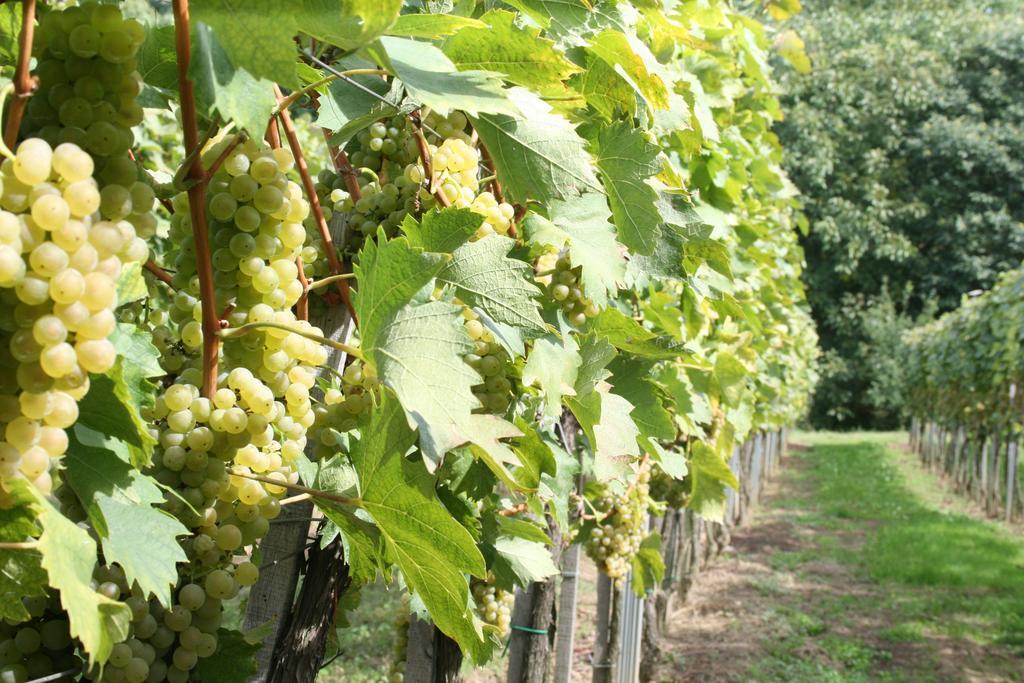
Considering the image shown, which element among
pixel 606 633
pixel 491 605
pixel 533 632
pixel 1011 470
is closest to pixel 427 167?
pixel 491 605

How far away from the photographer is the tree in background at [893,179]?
2745 centimetres

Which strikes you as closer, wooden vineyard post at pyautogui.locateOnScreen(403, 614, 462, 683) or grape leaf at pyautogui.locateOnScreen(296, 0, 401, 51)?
grape leaf at pyautogui.locateOnScreen(296, 0, 401, 51)

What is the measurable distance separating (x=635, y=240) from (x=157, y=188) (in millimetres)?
668

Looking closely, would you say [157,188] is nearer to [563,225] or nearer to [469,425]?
[469,425]

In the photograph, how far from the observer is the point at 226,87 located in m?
0.74

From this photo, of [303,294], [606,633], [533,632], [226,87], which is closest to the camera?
[226,87]

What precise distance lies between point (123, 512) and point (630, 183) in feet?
2.78

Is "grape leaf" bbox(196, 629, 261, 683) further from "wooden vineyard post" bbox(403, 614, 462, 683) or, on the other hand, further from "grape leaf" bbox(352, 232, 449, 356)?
"wooden vineyard post" bbox(403, 614, 462, 683)

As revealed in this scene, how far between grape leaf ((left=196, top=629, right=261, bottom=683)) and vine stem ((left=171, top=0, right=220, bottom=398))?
0.30m

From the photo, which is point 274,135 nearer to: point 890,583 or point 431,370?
point 431,370

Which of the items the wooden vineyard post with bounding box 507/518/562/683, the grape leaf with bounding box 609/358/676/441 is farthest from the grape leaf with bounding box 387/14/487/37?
the wooden vineyard post with bounding box 507/518/562/683

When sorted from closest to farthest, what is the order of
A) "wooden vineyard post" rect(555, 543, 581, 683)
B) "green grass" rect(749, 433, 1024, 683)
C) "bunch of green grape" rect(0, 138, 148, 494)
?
"bunch of green grape" rect(0, 138, 148, 494) < "wooden vineyard post" rect(555, 543, 581, 683) < "green grass" rect(749, 433, 1024, 683)

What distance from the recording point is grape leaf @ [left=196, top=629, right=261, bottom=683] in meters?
1.03

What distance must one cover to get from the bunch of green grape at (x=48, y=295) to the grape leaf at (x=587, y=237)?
738 millimetres
